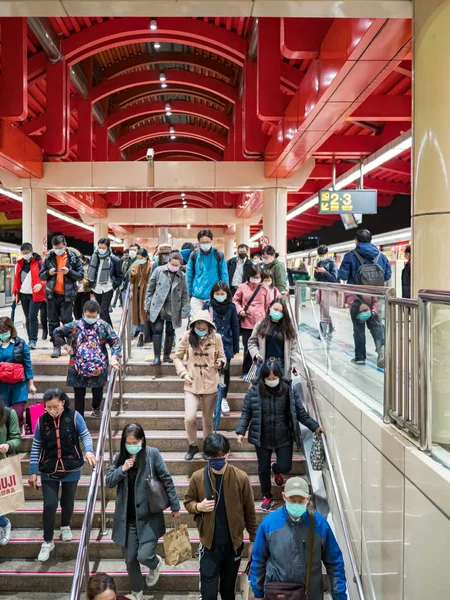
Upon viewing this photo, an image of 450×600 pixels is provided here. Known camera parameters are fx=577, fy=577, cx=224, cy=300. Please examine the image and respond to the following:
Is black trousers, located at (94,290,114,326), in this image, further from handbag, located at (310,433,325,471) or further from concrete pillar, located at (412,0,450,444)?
concrete pillar, located at (412,0,450,444)

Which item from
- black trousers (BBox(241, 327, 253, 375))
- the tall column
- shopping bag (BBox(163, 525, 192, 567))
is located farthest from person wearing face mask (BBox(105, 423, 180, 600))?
the tall column

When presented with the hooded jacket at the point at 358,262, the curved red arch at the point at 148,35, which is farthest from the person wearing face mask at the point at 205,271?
the curved red arch at the point at 148,35

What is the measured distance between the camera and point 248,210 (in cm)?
1956

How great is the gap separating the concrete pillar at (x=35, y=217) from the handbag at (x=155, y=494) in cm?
938

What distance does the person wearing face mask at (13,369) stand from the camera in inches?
220

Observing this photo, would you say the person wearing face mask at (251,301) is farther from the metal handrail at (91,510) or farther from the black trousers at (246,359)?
the metal handrail at (91,510)

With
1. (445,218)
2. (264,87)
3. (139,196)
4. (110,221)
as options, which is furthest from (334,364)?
(139,196)

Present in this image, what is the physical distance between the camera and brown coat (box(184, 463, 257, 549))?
4137mm

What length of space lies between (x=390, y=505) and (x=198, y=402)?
105 inches

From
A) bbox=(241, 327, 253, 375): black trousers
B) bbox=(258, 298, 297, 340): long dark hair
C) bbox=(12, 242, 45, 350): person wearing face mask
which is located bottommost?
bbox=(241, 327, 253, 375): black trousers

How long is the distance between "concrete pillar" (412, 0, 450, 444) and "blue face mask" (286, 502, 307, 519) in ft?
6.74

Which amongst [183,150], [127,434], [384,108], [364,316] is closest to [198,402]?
[127,434]

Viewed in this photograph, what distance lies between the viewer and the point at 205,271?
741cm

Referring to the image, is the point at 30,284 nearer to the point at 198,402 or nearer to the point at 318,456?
the point at 198,402
